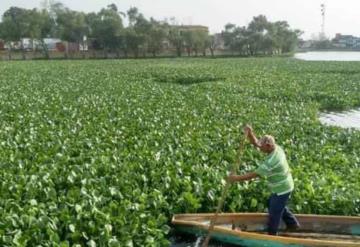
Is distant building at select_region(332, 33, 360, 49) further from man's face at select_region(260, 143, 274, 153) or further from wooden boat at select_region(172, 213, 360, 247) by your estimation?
man's face at select_region(260, 143, 274, 153)

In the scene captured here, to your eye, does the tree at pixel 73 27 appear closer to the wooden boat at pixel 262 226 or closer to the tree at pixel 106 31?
the tree at pixel 106 31

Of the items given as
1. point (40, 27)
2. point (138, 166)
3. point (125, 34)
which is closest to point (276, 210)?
point (138, 166)

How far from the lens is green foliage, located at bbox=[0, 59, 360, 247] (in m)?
6.13

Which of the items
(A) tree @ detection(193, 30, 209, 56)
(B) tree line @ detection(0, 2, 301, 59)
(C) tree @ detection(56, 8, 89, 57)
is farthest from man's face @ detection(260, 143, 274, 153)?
(C) tree @ detection(56, 8, 89, 57)

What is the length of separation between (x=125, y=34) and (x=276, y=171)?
249 feet

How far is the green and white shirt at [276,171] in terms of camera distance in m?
5.98

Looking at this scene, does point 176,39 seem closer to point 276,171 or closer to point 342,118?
point 342,118

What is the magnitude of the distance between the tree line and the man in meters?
73.0

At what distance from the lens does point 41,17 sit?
82125mm

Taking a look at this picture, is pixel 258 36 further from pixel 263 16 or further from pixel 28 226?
pixel 28 226

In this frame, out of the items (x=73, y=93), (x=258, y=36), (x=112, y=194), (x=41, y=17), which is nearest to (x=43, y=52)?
(x=41, y=17)

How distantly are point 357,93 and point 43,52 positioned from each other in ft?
212

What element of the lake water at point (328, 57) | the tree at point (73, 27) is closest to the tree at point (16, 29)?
the tree at point (73, 27)

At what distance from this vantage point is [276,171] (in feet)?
19.9
